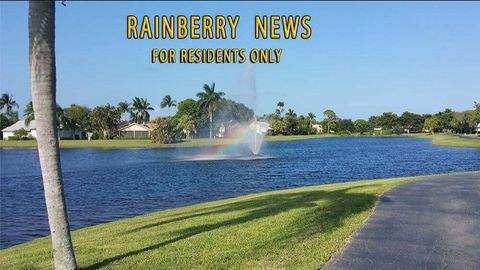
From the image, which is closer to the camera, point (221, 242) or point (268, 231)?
point (221, 242)

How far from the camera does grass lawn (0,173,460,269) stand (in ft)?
29.0

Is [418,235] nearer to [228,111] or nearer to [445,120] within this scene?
[228,111]

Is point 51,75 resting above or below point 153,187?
above

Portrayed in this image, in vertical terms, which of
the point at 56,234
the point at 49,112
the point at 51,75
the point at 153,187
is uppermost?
the point at 51,75

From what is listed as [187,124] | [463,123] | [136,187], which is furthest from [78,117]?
[463,123]

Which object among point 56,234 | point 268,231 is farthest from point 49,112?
point 268,231

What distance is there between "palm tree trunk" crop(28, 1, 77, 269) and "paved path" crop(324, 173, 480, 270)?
194 inches

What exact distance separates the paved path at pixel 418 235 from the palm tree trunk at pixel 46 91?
4.93m

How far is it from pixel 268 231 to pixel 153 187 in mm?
22682

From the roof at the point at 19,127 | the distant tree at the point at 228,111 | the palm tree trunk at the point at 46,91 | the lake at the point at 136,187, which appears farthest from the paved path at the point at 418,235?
the roof at the point at 19,127

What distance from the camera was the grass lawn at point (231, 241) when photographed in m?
8.83

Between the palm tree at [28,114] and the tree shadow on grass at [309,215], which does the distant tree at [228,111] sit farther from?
the tree shadow on grass at [309,215]

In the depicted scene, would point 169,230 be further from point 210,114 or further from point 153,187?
point 210,114

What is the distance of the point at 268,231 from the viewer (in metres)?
11.1
